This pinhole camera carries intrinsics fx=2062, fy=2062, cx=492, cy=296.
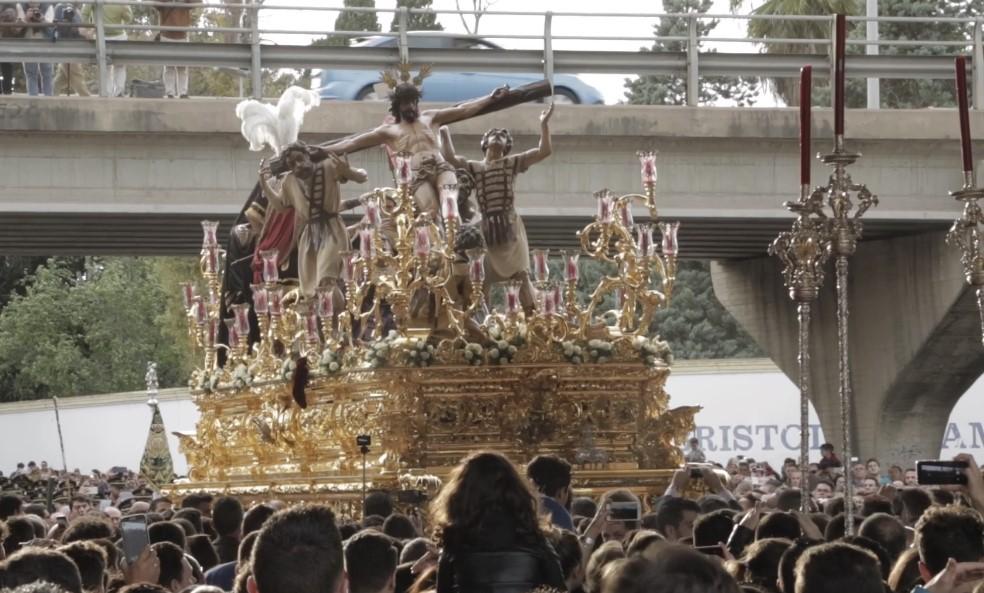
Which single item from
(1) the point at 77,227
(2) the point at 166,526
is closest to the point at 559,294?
(2) the point at 166,526

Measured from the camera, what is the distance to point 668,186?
28.5 metres

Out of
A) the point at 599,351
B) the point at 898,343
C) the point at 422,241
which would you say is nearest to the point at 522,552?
the point at 422,241

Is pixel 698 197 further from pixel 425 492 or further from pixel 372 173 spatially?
pixel 425 492

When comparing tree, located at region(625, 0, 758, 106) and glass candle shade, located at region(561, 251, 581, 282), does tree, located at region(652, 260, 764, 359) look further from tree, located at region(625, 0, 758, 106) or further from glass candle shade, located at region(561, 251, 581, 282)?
glass candle shade, located at region(561, 251, 581, 282)

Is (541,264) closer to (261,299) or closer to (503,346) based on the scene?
(503,346)

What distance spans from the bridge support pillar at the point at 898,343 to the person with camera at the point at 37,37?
11.9 m

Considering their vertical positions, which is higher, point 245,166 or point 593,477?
Answer: point 245,166

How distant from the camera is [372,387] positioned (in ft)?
59.5

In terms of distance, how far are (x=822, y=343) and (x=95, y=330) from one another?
32.4 meters

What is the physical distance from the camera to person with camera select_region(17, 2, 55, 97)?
28.1 meters

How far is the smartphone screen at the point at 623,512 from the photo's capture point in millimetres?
10664

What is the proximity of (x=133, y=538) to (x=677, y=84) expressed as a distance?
5899 cm

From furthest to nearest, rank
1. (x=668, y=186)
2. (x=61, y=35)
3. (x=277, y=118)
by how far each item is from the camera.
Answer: (x=61, y=35) < (x=668, y=186) < (x=277, y=118)

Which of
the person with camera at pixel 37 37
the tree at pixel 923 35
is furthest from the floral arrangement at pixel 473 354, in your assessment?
the tree at pixel 923 35
